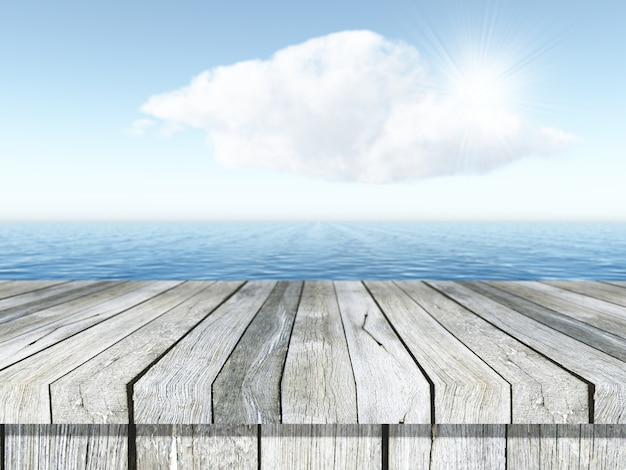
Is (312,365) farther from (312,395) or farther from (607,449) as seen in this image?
(607,449)

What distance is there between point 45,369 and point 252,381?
1.92ft

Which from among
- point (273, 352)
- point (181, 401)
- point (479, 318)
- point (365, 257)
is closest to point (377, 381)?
point (273, 352)

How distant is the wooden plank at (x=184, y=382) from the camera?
3.17ft

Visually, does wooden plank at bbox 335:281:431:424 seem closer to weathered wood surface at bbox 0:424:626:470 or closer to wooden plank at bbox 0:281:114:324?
weathered wood surface at bbox 0:424:626:470

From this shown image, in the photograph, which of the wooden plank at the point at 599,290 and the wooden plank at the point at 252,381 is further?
the wooden plank at the point at 599,290

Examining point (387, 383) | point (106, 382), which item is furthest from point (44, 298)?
point (387, 383)

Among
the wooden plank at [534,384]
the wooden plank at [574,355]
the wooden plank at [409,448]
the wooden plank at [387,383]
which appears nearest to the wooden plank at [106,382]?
the wooden plank at [387,383]

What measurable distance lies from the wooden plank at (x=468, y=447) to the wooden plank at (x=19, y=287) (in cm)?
230

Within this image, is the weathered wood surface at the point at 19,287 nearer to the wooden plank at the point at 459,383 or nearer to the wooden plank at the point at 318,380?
the wooden plank at the point at 318,380

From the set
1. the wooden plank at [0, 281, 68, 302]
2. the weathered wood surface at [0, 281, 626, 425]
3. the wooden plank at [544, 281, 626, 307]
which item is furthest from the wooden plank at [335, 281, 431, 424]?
the wooden plank at [0, 281, 68, 302]

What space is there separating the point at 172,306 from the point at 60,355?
686 mm

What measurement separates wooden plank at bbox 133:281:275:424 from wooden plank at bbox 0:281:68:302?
5.04 feet

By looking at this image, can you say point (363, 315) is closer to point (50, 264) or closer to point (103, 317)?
point (103, 317)

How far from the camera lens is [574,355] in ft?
3.79
